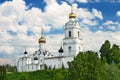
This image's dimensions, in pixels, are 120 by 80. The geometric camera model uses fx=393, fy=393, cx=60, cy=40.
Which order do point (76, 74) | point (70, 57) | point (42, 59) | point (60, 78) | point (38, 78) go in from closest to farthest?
point (76, 74) < point (60, 78) < point (38, 78) < point (70, 57) < point (42, 59)

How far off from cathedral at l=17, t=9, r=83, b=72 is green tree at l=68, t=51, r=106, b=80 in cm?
3996

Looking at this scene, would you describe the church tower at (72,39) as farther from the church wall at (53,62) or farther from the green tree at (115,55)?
the green tree at (115,55)

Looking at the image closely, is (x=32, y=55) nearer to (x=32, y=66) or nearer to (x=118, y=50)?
(x=32, y=66)

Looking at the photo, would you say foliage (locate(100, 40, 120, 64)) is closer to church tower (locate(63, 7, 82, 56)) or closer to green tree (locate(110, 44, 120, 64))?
green tree (locate(110, 44, 120, 64))

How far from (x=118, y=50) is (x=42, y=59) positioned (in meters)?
20.0

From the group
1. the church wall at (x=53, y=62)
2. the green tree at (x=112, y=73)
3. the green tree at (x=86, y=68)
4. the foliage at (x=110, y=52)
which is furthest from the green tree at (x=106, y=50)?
the green tree at (x=86, y=68)

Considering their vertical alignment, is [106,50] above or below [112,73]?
above

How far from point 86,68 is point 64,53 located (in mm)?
43132

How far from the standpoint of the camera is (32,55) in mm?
96188

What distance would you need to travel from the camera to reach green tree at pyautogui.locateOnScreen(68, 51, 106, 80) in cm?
4066

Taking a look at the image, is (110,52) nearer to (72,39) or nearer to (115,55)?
(115,55)

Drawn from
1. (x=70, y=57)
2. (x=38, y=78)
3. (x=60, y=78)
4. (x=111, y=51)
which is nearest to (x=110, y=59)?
(x=111, y=51)

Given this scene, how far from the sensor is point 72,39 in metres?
83.2

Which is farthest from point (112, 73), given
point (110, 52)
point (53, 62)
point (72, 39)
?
point (53, 62)
